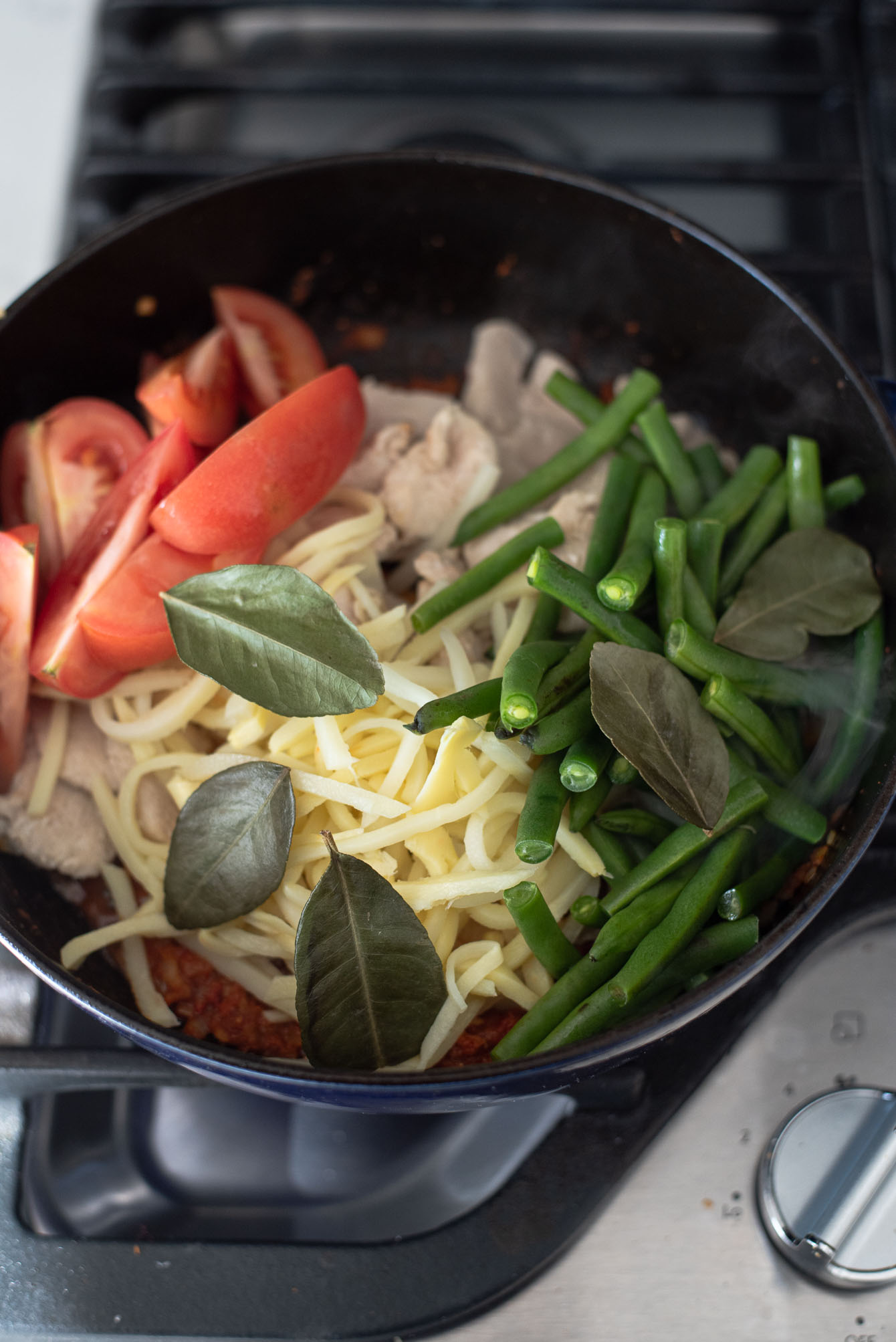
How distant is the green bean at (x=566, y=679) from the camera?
125cm

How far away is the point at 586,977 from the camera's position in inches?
47.6

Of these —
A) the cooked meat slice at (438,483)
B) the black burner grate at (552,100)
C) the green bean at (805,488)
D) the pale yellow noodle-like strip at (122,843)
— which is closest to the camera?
the pale yellow noodle-like strip at (122,843)

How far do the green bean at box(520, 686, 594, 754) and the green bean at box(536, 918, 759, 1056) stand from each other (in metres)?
0.27

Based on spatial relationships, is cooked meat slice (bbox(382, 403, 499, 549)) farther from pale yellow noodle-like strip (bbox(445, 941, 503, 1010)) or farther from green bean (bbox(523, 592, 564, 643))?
pale yellow noodle-like strip (bbox(445, 941, 503, 1010))

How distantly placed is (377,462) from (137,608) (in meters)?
0.48

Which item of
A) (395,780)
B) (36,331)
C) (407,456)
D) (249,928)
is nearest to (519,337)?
(407,456)

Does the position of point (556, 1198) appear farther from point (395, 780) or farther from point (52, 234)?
point (52, 234)

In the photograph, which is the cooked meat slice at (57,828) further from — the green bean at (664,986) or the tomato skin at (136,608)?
the green bean at (664,986)

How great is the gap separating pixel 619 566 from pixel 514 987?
53 cm

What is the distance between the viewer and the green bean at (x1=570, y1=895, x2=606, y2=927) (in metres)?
1.22

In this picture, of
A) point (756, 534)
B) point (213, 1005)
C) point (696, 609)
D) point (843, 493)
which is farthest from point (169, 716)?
point (843, 493)

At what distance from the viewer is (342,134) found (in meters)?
2.03

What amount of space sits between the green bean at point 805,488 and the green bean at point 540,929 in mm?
646

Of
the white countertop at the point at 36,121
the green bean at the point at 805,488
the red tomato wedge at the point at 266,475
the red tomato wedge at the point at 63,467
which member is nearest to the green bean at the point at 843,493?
the green bean at the point at 805,488
